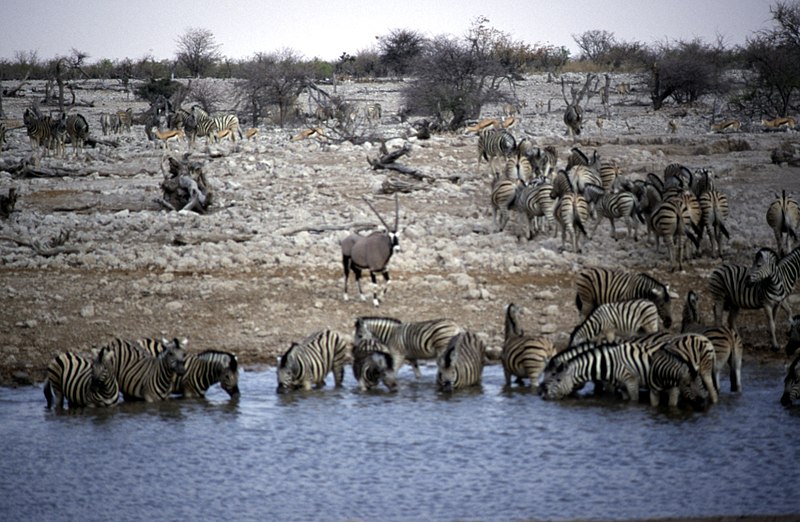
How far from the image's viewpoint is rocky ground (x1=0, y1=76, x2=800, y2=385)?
1199cm

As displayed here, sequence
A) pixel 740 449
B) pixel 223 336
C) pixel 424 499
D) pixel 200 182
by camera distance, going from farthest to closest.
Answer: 1. pixel 200 182
2. pixel 223 336
3. pixel 740 449
4. pixel 424 499

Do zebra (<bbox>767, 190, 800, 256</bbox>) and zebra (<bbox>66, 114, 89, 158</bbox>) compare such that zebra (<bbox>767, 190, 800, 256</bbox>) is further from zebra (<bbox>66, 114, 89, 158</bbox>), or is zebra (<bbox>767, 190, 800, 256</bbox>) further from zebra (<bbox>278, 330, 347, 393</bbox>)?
zebra (<bbox>66, 114, 89, 158</bbox>)

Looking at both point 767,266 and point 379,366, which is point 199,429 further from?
point 767,266

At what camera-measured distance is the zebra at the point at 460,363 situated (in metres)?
9.66

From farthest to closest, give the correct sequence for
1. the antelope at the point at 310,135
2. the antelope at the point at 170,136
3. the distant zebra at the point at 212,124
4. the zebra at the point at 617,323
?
the distant zebra at the point at 212,124, the antelope at the point at 170,136, the antelope at the point at 310,135, the zebra at the point at 617,323

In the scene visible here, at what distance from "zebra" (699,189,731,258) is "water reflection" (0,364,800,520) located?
4.53 metres

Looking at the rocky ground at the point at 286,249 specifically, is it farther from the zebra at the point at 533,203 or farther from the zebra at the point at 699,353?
the zebra at the point at 699,353

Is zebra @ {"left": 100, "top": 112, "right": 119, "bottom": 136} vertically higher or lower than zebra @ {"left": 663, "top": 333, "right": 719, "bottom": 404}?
higher

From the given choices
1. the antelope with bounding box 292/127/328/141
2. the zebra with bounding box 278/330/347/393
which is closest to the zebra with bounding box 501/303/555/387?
the zebra with bounding box 278/330/347/393

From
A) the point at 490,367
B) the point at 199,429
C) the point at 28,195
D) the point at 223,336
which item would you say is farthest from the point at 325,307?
the point at 28,195

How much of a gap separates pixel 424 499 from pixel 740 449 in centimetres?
244

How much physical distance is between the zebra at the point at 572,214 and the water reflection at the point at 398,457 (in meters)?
5.02

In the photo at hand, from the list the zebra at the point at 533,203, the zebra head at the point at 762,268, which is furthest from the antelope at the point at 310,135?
the zebra head at the point at 762,268

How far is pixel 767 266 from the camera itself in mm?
10773
